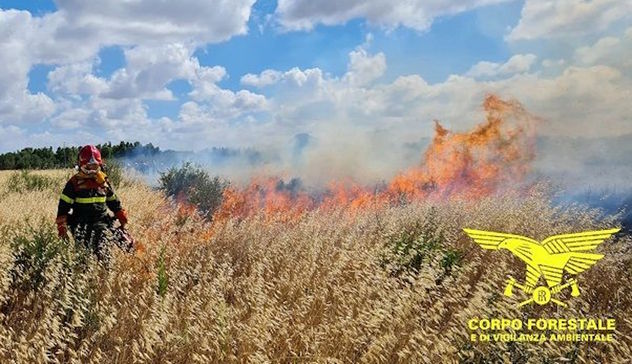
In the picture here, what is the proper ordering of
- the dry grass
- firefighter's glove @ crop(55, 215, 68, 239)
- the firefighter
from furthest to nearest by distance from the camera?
the firefighter → firefighter's glove @ crop(55, 215, 68, 239) → the dry grass

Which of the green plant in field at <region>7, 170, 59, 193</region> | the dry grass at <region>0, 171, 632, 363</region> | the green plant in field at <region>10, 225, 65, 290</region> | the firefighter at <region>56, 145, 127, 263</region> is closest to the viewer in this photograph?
the dry grass at <region>0, 171, 632, 363</region>

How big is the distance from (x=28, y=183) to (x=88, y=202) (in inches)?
557

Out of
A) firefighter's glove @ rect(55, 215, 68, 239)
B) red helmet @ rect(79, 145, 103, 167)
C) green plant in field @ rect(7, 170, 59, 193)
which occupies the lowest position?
firefighter's glove @ rect(55, 215, 68, 239)

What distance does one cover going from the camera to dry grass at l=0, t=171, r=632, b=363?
375cm

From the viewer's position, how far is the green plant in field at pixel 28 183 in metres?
17.5

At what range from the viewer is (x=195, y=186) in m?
14.7

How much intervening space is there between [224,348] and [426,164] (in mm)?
14142

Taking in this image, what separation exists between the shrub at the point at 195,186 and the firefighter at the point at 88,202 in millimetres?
6056

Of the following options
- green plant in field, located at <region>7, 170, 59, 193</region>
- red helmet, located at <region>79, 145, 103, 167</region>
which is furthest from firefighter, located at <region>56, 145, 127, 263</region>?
green plant in field, located at <region>7, 170, 59, 193</region>

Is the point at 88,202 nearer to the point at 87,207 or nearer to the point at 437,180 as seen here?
the point at 87,207

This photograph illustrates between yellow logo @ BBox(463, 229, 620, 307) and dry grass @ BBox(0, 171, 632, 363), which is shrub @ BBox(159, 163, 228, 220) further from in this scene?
yellow logo @ BBox(463, 229, 620, 307)

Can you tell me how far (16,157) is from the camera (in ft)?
206

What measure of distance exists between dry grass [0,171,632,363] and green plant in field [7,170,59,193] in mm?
9717

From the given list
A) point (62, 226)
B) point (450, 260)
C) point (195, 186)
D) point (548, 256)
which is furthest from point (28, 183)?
point (548, 256)
